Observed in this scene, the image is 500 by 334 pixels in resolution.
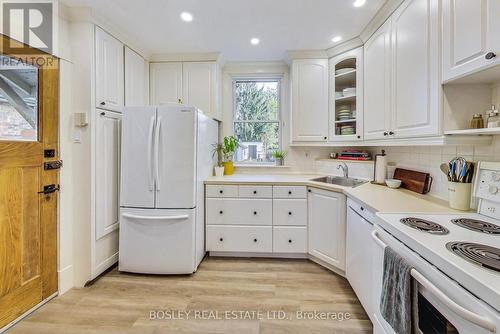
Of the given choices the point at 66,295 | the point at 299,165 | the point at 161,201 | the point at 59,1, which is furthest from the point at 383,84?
the point at 66,295

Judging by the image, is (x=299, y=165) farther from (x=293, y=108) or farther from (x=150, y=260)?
(x=150, y=260)

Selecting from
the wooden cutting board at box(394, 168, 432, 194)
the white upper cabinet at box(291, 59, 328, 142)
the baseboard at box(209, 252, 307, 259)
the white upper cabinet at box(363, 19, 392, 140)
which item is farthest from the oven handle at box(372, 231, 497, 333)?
the white upper cabinet at box(291, 59, 328, 142)

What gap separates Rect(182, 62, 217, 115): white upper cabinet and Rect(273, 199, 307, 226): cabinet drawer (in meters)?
1.48

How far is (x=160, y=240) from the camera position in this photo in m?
2.36

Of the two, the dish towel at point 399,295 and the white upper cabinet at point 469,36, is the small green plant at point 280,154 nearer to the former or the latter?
the white upper cabinet at point 469,36

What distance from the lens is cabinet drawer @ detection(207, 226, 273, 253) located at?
2676 mm

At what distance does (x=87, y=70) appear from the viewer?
2.10 m

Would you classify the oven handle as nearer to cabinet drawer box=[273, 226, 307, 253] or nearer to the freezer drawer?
cabinet drawer box=[273, 226, 307, 253]

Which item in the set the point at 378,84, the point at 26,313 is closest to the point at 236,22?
the point at 378,84

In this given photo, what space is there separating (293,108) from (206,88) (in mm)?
1164

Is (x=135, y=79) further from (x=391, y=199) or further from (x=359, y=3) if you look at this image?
(x=391, y=199)

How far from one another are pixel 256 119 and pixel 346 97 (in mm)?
1282

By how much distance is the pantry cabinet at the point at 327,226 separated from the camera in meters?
2.27

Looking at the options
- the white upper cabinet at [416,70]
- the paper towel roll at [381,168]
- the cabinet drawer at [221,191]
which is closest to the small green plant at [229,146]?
the cabinet drawer at [221,191]
